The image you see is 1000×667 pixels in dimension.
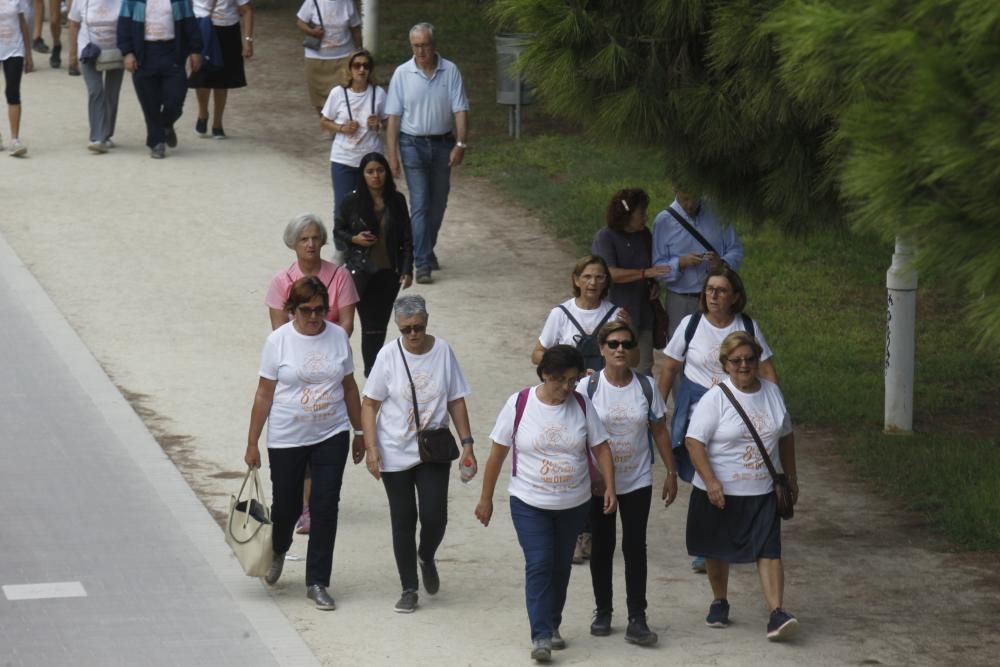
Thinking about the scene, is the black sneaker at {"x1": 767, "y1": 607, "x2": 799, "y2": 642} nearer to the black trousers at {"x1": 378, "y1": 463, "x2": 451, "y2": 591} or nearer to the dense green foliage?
the black trousers at {"x1": 378, "y1": 463, "x2": 451, "y2": 591}

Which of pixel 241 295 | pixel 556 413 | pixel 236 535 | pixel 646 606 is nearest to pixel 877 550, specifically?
pixel 646 606

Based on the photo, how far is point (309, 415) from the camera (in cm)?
889

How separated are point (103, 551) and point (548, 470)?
2.67 m

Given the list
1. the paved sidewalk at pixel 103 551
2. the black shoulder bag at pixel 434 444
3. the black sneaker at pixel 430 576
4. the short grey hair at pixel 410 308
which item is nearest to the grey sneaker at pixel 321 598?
the paved sidewalk at pixel 103 551

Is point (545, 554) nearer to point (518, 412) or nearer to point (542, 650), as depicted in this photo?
point (542, 650)

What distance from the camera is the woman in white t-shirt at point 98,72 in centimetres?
1761

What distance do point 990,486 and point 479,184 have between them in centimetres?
845

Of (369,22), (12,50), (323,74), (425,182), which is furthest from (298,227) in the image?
(369,22)

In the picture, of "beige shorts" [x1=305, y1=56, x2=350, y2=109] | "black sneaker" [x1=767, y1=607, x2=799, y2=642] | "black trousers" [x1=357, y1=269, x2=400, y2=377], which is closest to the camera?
"black sneaker" [x1=767, y1=607, x2=799, y2=642]

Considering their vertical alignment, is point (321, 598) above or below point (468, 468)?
below

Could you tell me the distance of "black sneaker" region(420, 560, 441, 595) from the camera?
29.8 feet

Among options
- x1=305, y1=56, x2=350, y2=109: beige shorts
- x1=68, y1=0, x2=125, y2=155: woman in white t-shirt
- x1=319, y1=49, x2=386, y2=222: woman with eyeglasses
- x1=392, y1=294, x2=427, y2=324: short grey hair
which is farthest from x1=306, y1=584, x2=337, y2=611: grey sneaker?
x1=305, y1=56, x2=350, y2=109: beige shorts

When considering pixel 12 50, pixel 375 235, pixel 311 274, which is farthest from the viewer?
pixel 12 50

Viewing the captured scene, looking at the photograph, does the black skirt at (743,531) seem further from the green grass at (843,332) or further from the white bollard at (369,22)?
the white bollard at (369,22)
